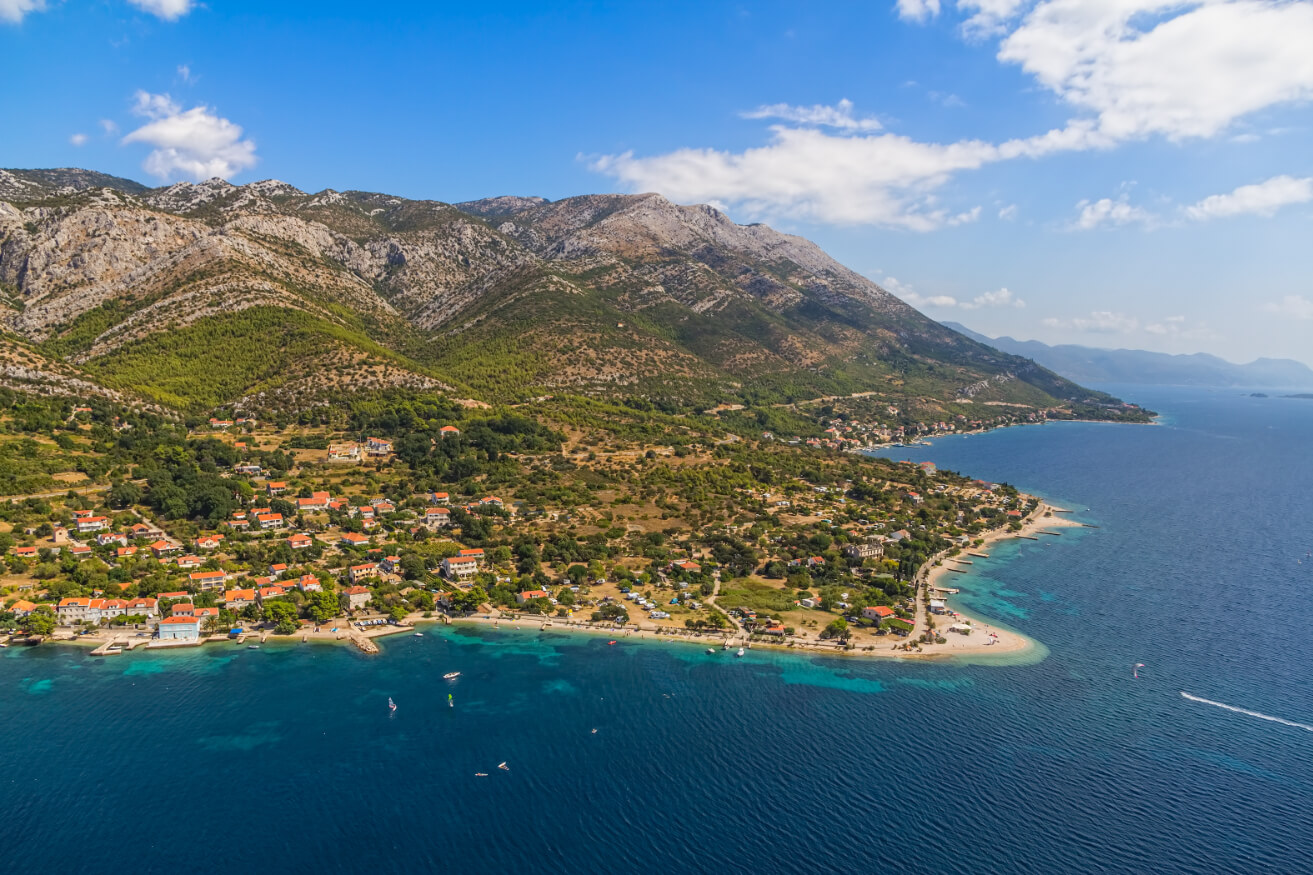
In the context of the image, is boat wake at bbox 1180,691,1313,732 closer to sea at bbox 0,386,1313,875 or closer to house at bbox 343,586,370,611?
sea at bbox 0,386,1313,875

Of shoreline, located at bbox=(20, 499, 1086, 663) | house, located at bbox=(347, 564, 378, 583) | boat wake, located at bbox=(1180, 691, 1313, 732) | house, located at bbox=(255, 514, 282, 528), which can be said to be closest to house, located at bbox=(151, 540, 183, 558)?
house, located at bbox=(255, 514, 282, 528)

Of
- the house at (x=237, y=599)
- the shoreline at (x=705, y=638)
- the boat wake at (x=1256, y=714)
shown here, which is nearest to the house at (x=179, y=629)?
the shoreline at (x=705, y=638)

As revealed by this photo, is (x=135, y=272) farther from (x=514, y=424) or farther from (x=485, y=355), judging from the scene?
(x=514, y=424)

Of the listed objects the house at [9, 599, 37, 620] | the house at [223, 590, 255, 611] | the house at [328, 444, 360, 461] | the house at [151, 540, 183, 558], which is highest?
the house at [328, 444, 360, 461]

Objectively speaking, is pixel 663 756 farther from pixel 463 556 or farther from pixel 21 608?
pixel 21 608

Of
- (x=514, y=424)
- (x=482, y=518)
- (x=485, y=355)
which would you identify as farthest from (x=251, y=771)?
(x=485, y=355)

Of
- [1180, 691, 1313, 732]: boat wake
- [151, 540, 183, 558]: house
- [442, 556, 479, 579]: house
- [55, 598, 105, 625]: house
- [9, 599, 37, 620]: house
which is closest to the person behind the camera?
[1180, 691, 1313, 732]: boat wake
